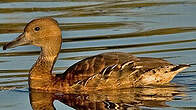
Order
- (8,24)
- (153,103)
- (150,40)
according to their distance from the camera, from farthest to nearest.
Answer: (8,24) → (150,40) → (153,103)

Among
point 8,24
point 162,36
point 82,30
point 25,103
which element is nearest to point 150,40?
point 162,36

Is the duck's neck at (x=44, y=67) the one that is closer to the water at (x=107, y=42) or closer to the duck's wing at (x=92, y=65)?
the water at (x=107, y=42)

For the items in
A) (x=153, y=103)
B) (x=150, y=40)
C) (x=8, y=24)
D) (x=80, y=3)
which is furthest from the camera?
(x=80, y=3)

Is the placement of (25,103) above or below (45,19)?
below

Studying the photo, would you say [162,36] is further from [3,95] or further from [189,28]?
[3,95]

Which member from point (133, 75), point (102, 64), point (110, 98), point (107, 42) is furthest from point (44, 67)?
point (107, 42)

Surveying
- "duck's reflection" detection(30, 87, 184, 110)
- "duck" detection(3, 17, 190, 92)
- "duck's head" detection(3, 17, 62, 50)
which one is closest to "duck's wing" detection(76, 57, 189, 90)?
"duck" detection(3, 17, 190, 92)

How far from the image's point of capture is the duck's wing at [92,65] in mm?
13266

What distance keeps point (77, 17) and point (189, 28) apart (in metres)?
2.83

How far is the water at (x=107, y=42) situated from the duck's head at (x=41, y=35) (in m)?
0.65

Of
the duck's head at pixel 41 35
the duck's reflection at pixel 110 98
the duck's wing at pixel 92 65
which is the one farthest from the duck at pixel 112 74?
the duck's head at pixel 41 35

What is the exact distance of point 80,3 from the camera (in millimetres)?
20688

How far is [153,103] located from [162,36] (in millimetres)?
5172

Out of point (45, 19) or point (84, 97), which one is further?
point (45, 19)
